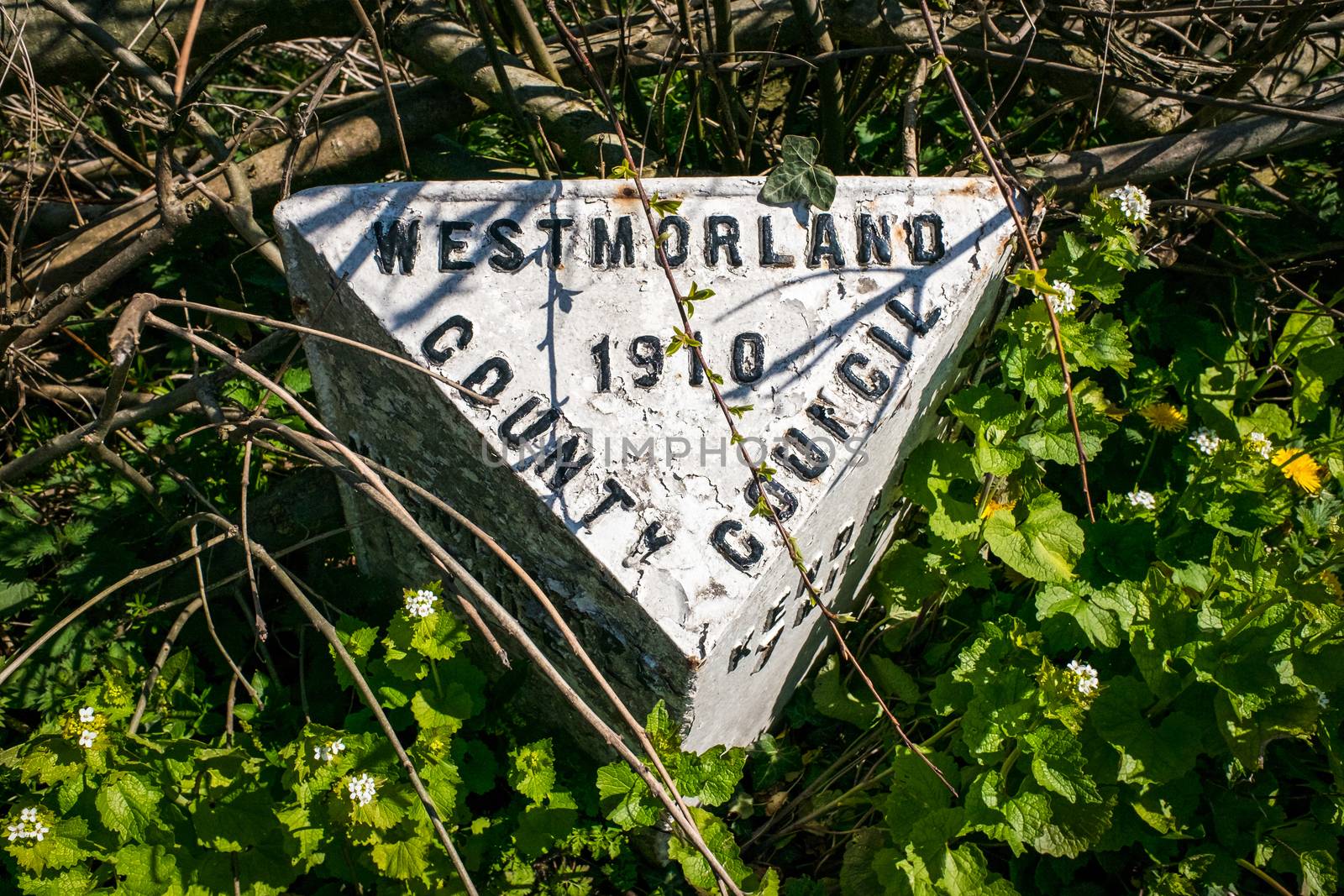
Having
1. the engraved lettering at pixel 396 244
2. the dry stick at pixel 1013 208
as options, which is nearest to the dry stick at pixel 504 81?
the engraved lettering at pixel 396 244

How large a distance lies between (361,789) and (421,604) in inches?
14.1

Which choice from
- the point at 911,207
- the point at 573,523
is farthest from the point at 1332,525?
the point at 573,523

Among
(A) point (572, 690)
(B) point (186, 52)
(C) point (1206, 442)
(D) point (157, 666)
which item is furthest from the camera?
(C) point (1206, 442)

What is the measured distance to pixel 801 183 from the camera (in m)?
2.04

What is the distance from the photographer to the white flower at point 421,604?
1.96 metres

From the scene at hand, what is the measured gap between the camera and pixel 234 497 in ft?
8.71

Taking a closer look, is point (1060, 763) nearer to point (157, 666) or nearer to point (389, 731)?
point (389, 731)

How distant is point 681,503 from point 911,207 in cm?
79

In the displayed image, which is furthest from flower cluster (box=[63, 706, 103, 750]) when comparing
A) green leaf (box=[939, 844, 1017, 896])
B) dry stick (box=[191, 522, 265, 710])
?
green leaf (box=[939, 844, 1017, 896])

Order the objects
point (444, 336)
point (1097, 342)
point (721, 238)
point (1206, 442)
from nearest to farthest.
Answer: point (444, 336), point (721, 238), point (1097, 342), point (1206, 442)

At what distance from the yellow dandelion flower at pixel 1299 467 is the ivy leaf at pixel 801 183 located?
1287 mm

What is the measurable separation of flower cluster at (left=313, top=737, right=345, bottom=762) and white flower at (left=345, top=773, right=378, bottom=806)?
7 cm

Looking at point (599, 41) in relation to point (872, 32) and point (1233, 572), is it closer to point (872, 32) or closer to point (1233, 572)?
point (872, 32)

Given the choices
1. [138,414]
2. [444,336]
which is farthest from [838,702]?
[138,414]
